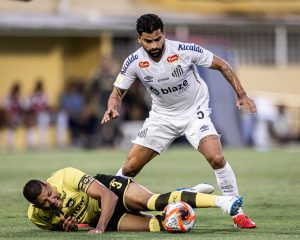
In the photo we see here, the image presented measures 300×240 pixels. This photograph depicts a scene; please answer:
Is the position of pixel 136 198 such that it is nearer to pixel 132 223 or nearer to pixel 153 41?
pixel 132 223

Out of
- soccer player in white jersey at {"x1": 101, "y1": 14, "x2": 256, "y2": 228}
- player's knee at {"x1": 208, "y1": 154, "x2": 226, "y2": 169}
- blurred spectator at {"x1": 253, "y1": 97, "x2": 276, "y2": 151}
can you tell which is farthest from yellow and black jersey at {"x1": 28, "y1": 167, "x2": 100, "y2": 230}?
blurred spectator at {"x1": 253, "y1": 97, "x2": 276, "y2": 151}

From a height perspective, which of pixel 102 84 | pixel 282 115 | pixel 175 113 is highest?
pixel 175 113

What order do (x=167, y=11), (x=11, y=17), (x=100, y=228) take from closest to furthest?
(x=100, y=228), (x=11, y=17), (x=167, y=11)

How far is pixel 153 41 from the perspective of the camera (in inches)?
486

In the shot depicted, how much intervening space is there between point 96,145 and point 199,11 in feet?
30.4

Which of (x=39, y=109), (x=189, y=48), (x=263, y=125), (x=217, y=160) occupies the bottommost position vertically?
(x=263, y=125)

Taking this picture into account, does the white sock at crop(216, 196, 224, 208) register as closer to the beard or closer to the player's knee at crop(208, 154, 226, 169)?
the player's knee at crop(208, 154, 226, 169)

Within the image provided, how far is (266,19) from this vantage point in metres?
39.8

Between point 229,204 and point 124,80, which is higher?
point 124,80

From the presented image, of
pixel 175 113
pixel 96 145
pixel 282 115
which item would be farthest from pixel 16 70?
pixel 175 113

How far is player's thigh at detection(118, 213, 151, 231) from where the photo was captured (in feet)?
38.6

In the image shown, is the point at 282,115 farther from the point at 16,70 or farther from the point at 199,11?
the point at 16,70

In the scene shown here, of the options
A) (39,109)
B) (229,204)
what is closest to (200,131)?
(229,204)

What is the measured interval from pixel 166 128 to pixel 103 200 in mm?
2312
